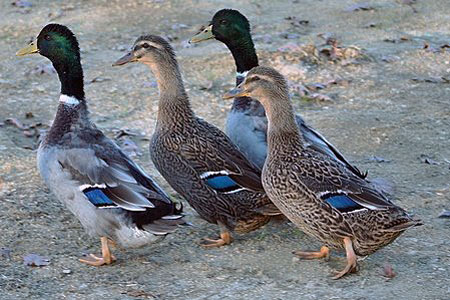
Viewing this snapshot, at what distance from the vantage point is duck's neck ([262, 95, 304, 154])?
20.4 ft

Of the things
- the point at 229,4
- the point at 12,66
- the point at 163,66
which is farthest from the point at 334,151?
the point at 229,4

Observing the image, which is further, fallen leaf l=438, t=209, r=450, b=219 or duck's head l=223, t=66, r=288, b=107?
fallen leaf l=438, t=209, r=450, b=219

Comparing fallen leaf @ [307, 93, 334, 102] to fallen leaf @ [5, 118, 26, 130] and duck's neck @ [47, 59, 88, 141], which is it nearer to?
fallen leaf @ [5, 118, 26, 130]

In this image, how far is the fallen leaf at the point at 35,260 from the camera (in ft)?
20.2

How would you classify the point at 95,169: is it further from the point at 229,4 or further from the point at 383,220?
the point at 229,4

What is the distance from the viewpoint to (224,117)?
29.0ft

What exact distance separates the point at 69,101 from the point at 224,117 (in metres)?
2.38

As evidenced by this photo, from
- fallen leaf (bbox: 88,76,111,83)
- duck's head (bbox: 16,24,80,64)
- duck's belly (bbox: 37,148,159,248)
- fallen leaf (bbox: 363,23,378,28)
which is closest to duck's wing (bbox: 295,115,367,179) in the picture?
duck's belly (bbox: 37,148,159,248)

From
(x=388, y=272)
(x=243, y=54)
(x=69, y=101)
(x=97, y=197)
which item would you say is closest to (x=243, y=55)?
(x=243, y=54)

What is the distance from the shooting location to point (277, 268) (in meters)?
6.09

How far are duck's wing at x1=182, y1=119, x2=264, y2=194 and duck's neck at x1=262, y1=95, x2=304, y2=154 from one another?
0.33 metres

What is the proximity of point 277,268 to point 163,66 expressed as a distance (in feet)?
5.80

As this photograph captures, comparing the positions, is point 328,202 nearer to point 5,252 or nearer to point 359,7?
point 5,252

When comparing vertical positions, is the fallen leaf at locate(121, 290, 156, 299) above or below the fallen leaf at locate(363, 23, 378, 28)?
below
